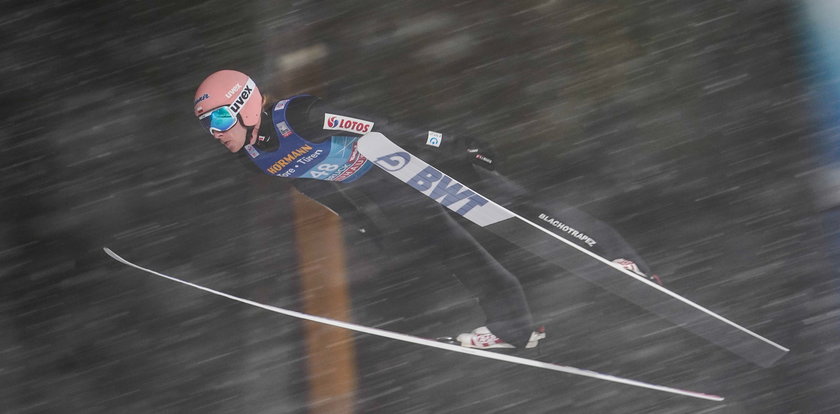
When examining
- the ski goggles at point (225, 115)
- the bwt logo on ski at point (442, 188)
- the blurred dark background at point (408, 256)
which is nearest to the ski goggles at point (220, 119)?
the ski goggles at point (225, 115)

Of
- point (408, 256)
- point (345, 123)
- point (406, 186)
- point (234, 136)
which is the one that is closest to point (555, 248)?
point (406, 186)

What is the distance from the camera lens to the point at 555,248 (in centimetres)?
347

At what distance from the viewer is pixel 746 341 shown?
364cm

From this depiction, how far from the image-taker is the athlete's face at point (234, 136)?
3.31m

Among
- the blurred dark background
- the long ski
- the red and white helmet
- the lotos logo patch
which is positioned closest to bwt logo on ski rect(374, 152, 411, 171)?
the long ski

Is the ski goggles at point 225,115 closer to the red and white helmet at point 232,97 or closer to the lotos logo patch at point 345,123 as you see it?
the red and white helmet at point 232,97

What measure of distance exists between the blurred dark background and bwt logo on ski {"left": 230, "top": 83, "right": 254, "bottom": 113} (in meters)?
1.46

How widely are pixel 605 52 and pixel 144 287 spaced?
281 cm

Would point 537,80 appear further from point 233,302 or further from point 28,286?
point 28,286

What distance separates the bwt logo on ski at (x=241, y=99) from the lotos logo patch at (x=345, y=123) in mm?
324

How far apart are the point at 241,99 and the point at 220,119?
111mm

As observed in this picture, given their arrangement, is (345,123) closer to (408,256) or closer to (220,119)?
(220,119)

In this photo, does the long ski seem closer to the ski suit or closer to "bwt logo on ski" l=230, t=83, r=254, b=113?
the ski suit

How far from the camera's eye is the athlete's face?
3312mm
